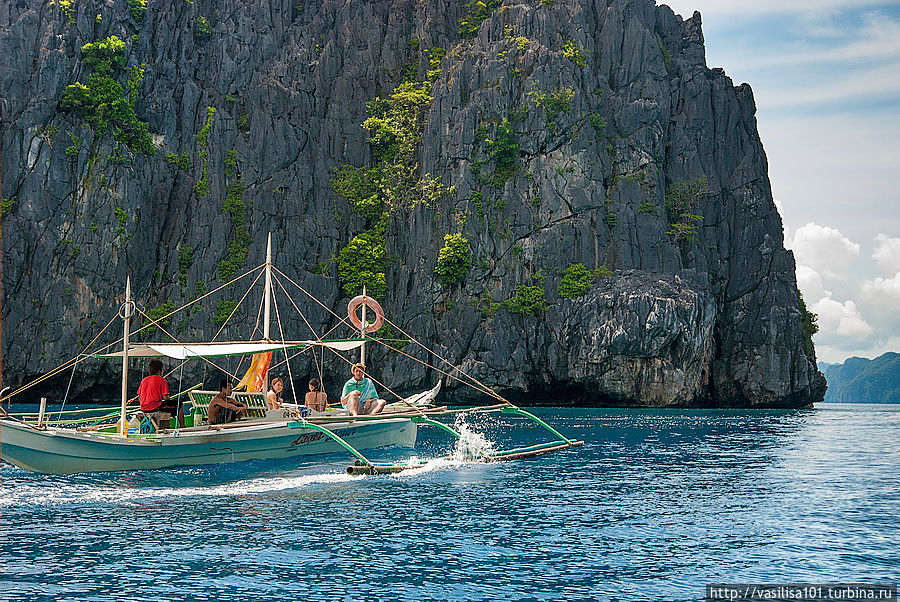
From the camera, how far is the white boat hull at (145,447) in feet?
88.3

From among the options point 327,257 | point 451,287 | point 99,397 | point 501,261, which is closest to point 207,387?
point 99,397

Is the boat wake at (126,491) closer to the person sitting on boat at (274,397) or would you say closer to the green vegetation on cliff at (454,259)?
the person sitting on boat at (274,397)

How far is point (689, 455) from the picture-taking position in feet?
120

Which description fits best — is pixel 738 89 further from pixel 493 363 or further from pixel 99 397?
pixel 99 397

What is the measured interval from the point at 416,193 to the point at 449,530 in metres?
68.6

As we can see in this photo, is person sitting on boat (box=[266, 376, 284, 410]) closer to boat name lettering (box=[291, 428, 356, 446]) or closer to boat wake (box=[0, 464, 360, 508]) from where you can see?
boat name lettering (box=[291, 428, 356, 446])

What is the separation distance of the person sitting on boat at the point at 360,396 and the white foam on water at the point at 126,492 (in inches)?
351

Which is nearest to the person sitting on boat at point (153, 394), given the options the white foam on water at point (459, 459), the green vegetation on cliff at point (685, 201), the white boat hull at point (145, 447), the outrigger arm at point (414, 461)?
the white boat hull at point (145, 447)

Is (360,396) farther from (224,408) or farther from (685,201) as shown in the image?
(685,201)

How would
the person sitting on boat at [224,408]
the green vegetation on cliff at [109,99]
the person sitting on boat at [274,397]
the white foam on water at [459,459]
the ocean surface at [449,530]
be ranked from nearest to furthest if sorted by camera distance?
the ocean surface at [449,530], the white foam on water at [459,459], the person sitting on boat at [224,408], the person sitting on boat at [274,397], the green vegetation on cliff at [109,99]

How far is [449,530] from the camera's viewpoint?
19.6 m

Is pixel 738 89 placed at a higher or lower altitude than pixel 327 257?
higher

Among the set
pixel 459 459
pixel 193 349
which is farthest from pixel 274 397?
pixel 459 459

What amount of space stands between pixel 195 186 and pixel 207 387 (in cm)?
2026
